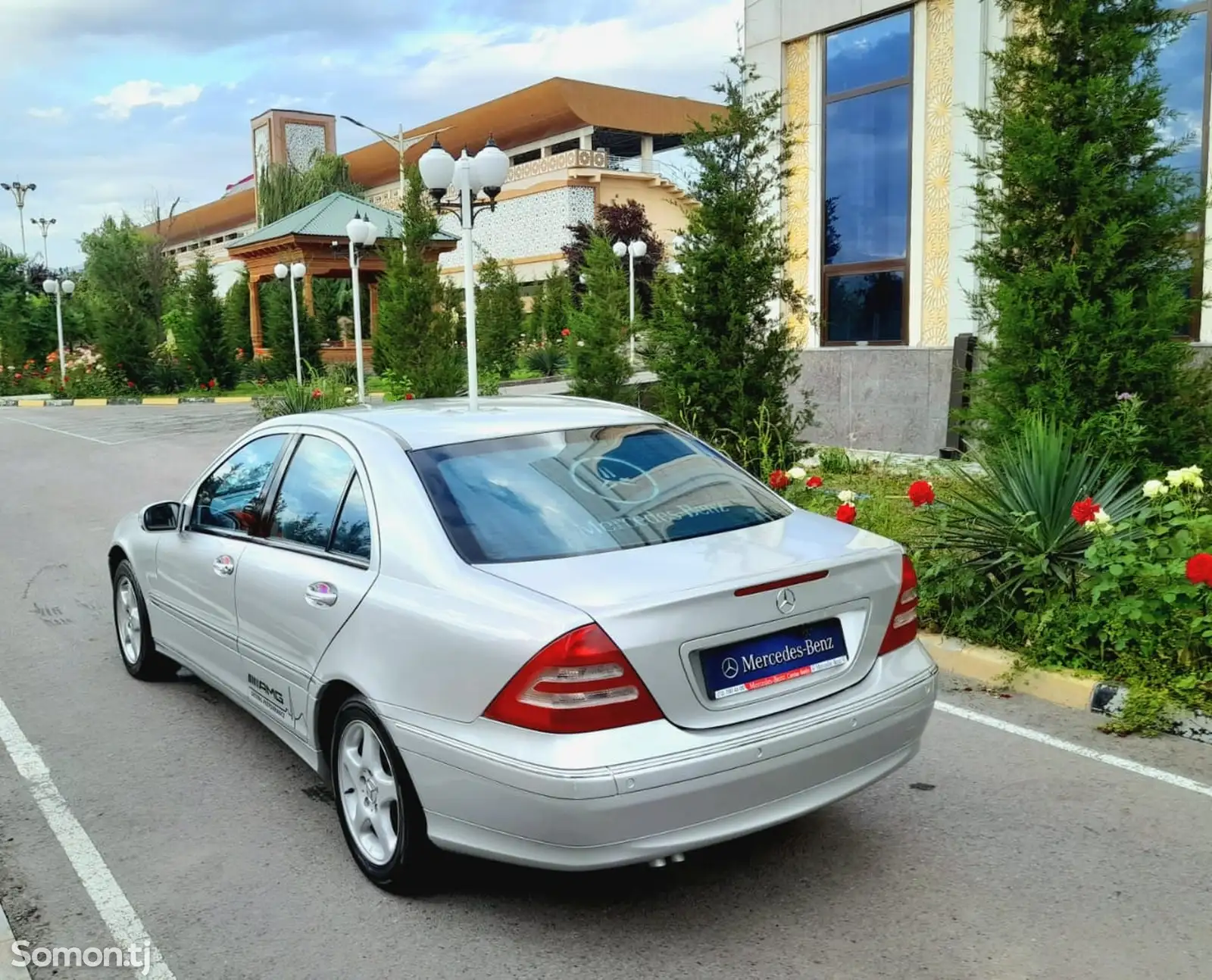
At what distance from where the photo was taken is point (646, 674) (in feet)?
10.3

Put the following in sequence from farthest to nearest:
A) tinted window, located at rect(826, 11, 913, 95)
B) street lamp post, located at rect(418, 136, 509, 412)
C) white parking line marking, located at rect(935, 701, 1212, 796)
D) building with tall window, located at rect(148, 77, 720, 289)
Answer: building with tall window, located at rect(148, 77, 720, 289) < tinted window, located at rect(826, 11, 913, 95) < street lamp post, located at rect(418, 136, 509, 412) < white parking line marking, located at rect(935, 701, 1212, 796)

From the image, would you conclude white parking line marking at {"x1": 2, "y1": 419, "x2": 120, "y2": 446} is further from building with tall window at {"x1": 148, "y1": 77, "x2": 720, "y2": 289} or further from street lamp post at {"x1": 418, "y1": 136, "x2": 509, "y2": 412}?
building with tall window at {"x1": 148, "y1": 77, "x2": 720, "y2": 289}

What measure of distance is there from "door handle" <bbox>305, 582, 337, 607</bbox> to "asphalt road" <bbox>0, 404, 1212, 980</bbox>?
3.07 ft

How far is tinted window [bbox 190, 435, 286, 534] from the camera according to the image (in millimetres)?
4863

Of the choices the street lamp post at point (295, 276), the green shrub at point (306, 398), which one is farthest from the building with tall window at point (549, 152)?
the green shrub at point (306, 398)

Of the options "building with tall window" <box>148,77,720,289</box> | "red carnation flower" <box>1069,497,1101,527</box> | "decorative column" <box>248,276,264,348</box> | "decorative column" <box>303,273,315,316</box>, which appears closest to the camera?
"red carnation flower" <box>1069,497,1101,527</box>

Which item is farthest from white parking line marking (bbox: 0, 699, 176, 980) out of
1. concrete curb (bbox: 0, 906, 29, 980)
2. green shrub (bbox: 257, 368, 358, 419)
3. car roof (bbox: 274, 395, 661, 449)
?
green shrub (bbox: 257, 368, 358, 419)

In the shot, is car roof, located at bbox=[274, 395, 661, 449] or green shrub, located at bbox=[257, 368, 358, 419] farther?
green shrub, located at bbox=[257, 368, 358, 419]

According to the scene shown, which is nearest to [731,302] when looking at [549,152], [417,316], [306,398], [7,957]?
[7,957]

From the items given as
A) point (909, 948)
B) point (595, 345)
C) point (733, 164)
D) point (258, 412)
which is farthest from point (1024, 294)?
point (258, 412)

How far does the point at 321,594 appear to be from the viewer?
157 inches

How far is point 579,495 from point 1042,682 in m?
3.16

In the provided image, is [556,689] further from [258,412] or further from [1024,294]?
[258,412]

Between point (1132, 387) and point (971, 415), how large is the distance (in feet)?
3.76
